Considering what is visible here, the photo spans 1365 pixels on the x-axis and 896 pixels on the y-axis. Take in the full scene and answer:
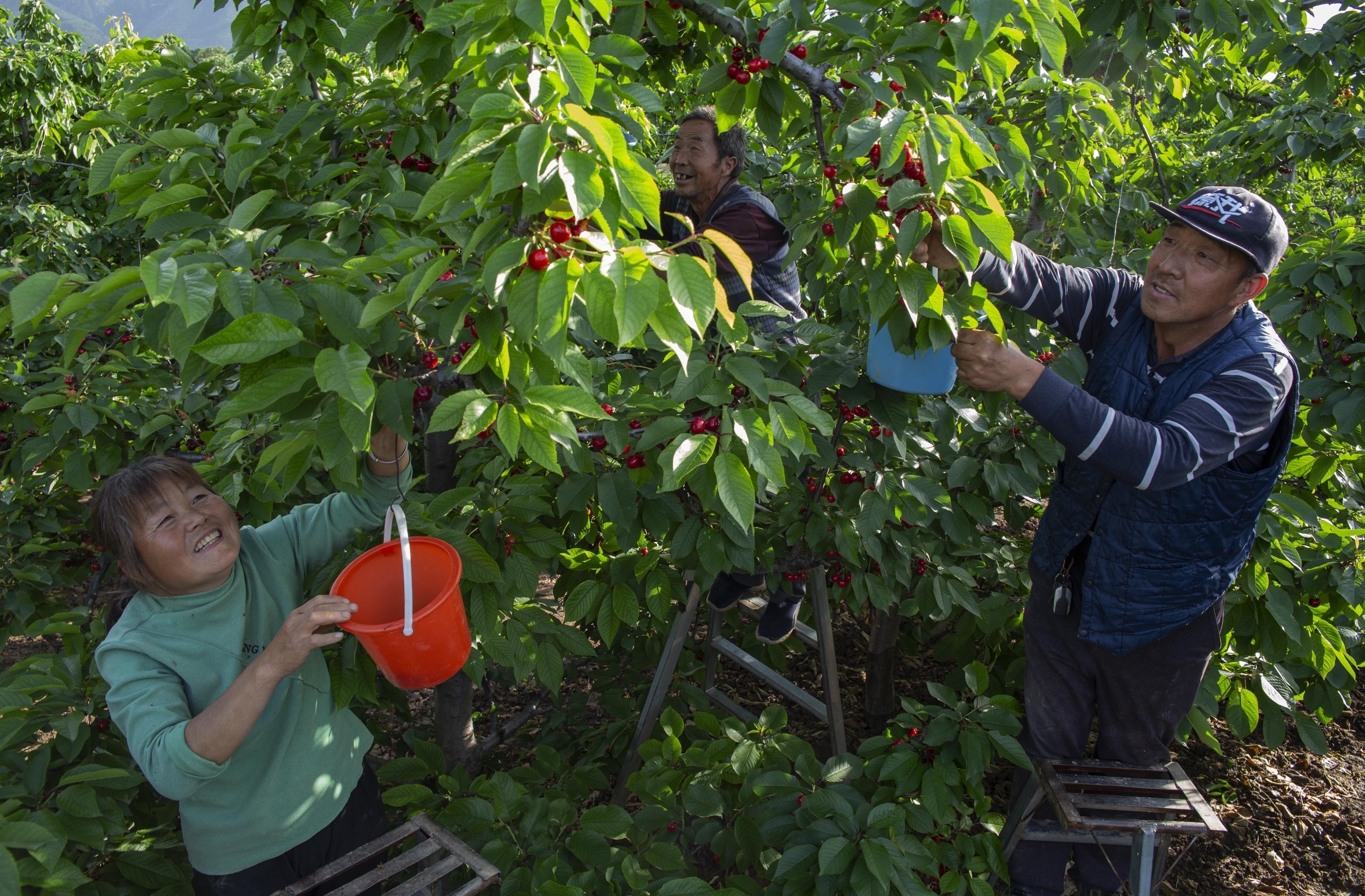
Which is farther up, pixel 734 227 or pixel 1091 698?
pixel 734 227

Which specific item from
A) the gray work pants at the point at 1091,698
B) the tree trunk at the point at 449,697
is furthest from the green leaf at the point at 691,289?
the gray work pants at the point at 1091,698

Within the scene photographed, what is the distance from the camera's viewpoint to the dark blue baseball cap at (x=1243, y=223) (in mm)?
1829

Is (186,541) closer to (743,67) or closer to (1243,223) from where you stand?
(743,67)

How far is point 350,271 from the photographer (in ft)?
4.48

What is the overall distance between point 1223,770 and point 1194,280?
2430mm

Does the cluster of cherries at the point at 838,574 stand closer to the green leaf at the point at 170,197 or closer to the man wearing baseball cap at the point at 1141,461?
the man wearing baseball cap at the point at 1141,461

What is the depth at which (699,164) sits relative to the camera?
2719 millimetres

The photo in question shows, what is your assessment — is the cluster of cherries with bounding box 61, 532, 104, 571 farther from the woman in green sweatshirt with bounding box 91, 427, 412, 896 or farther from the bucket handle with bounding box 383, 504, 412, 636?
the bucket handle with bounding box 383, 504, 412, 636

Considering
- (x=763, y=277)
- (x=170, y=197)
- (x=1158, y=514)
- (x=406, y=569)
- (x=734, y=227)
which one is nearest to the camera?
(x=406, y=569)

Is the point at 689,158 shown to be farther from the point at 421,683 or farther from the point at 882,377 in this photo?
the point at 421,683

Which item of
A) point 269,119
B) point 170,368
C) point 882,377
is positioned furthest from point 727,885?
point 170,368

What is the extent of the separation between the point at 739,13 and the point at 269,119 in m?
1.34

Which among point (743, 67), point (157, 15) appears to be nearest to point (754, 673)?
point (743, 67)

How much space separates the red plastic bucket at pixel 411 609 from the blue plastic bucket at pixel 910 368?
1.00m
